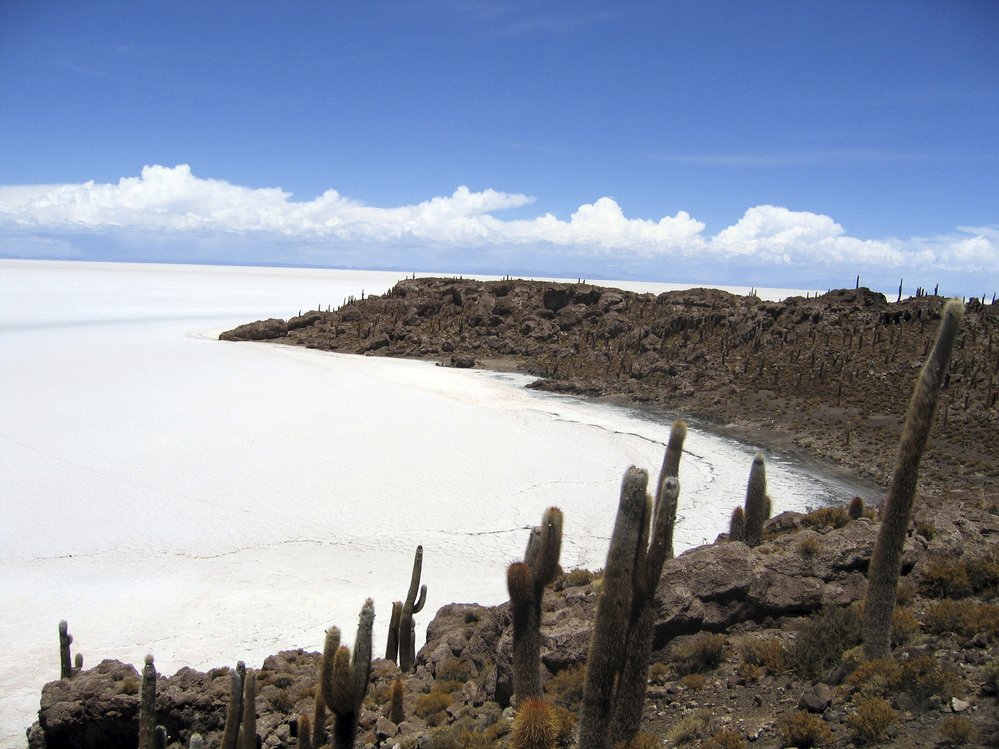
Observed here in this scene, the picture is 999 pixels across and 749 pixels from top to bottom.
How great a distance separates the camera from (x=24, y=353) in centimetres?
4712

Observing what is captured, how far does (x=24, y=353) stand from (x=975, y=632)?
175 feet

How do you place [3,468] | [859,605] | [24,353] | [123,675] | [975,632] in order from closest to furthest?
[975,632]
[859,605]
[123,675]
[3,468]
[24,353]

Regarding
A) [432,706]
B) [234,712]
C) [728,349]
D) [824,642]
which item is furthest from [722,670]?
[728,349]

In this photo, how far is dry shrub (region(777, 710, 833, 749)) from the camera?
297 inches

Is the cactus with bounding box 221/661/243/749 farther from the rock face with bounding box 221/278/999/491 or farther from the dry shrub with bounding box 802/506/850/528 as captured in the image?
the rock face with bounding box 221/278/999/491

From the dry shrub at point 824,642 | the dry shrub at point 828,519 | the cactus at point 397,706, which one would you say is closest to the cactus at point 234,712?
the cactus at point 397,706

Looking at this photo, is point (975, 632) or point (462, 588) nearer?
point (975, 632)

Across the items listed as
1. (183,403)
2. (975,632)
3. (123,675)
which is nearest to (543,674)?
(975,632)

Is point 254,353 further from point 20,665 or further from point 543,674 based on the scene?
point 543,674

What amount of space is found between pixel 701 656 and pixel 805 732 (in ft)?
7.71

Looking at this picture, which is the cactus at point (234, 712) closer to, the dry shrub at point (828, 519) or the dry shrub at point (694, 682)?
the dry shrub at point (694, 682)

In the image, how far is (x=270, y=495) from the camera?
22.8 metres

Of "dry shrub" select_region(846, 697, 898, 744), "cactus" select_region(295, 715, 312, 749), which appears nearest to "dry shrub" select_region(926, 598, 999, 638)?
"dry shrub" select_region(846, 697, 898, 744)

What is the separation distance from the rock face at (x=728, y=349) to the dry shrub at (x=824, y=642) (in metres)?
19.2
